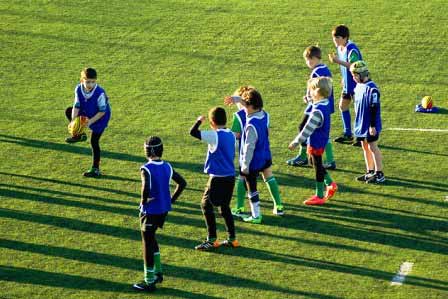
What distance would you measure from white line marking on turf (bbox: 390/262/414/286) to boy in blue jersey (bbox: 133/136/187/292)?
295cm

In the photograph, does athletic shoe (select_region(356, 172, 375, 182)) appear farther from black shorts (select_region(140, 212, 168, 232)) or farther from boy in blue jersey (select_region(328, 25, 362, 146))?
black shorts (select_region(140, 212, 168, 232))

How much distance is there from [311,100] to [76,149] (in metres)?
4.34

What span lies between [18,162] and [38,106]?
2679mm

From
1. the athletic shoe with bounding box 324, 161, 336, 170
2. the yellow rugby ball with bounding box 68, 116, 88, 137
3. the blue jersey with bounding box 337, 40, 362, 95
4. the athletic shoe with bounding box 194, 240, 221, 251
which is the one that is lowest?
the athletic shoe with bounding box 194, 240, 221, 251

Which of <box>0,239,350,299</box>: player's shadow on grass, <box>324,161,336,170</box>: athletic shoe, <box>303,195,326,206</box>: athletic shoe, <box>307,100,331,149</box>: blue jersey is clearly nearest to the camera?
<box>0,239,350,299</box>: player's shadow on grass

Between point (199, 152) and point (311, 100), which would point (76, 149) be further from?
point (311, 100)

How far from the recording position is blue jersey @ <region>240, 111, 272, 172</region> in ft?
45.9

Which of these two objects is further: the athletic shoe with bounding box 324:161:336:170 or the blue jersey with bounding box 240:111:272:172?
the athletic shoe with bounding box 324:161:336:170

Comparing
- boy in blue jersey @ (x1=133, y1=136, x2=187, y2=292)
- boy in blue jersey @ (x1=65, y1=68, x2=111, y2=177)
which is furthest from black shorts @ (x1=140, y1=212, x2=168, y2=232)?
boy in blue jersey @ (x1=65, y1=68, x2=111, y2=177)

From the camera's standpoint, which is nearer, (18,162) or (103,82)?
(18,162)

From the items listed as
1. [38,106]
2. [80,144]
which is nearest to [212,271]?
[80,144]

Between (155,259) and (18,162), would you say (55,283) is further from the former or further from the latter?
(18,162)

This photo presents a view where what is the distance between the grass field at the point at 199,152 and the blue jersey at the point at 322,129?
952 mm

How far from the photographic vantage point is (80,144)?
17562 mm
